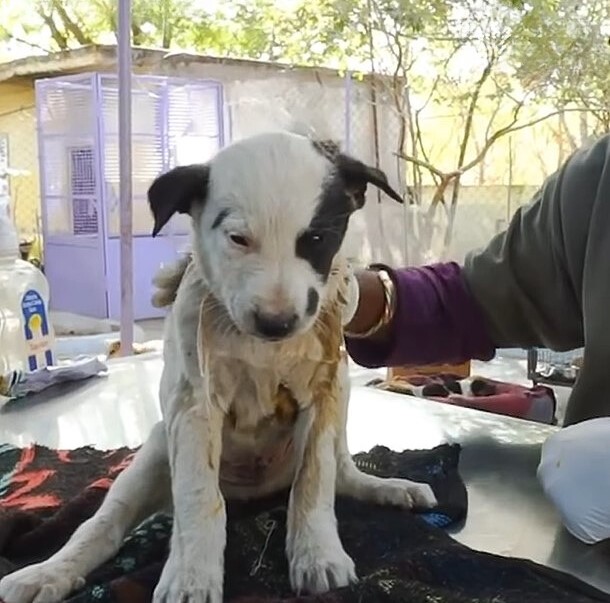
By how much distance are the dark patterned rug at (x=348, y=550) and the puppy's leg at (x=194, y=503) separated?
0.02 m

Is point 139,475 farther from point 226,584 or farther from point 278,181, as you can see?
point 278,181

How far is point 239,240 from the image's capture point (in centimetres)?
72

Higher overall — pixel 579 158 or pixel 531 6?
pixel 531 6

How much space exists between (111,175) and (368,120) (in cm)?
146

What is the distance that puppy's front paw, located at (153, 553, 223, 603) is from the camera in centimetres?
69

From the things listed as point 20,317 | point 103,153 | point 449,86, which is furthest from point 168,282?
point 103,153

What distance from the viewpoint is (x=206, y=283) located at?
798 millimetres

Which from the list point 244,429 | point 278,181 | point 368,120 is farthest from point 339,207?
point 368,120

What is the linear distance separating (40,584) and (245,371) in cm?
23

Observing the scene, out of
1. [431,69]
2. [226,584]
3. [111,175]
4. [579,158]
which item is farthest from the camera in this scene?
[111,175]

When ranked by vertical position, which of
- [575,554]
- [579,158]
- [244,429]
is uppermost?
[579,158]

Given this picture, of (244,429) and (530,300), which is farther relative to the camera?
(530,300)

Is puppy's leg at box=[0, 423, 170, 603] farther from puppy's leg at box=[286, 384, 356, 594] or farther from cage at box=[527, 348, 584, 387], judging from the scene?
cage at box=[527, 348, 584, 387]

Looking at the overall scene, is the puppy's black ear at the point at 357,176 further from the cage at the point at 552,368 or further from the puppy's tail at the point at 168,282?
the cage at the point at 552,368
